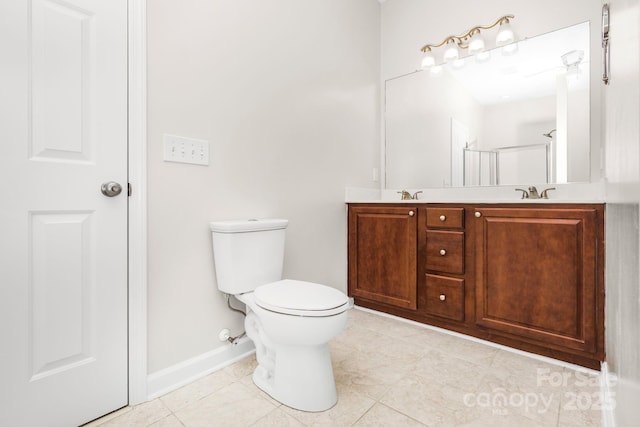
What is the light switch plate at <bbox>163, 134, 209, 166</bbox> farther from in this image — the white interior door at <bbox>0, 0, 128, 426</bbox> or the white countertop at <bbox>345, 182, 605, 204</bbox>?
the white countertop at <bbox>345, 182, 605, 204</bbox>

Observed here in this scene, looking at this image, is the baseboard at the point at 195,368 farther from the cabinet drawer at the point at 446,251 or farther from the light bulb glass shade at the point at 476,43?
the light bulb glass shade at the point at 476,43

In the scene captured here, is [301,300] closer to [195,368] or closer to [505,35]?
[195,368]

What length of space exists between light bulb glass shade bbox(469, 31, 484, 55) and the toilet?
6.22 feet

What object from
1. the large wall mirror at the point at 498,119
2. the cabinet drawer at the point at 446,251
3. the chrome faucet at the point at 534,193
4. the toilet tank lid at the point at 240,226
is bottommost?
the cabinet drawer at the point at 446,251

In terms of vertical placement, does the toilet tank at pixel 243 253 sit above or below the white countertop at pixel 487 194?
below

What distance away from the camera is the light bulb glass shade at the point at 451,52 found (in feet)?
7.51

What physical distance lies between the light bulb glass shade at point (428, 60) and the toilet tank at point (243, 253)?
1.81 m

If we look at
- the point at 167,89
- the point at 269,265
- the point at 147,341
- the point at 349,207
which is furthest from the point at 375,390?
the point at 167,89

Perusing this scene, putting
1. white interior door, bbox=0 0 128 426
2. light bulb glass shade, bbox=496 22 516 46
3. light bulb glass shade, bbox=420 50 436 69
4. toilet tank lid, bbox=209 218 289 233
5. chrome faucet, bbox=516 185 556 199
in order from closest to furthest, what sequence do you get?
white interior door, bbox=0 0 128 426
toilet tank lid, bbox=209 218 289 233
chrome faucet, bbox=516 185 556 199
light bulb glass shade, bbox=496 22 516 46
light bulb glass shade, bbox=420 50 436 69

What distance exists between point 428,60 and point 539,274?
Result: 174 centimetres

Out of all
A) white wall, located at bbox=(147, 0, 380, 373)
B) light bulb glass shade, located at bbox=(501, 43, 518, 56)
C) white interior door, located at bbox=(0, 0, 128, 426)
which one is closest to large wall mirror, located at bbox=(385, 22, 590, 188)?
light bulb glass shade, located at bbox=(501, 43, 518, 56)

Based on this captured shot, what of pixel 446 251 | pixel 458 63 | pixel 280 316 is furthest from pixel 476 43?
pixel 280 316

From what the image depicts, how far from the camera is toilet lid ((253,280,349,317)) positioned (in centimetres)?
113

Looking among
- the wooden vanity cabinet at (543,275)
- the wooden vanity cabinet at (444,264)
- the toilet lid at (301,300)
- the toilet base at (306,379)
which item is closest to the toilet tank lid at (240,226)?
the toilet lid at (301,300)
